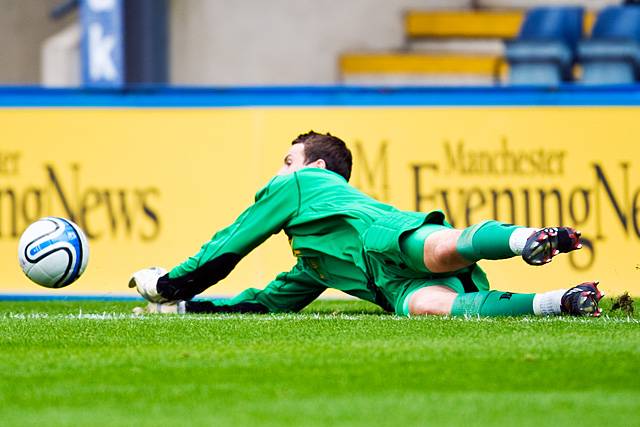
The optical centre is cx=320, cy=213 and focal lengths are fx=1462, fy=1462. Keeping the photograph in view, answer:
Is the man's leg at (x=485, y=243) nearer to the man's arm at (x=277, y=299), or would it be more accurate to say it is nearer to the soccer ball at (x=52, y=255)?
the man's arm at (x=277, y=299)

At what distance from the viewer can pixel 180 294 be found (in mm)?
6766

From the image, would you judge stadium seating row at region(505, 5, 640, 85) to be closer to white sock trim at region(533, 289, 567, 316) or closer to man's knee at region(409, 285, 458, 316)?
man's knee at region(409, 285, 458, 316)

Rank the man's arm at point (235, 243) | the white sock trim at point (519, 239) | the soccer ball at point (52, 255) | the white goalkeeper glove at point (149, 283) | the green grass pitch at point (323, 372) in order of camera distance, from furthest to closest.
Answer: the soccer ball at point (52, 255), the white goalkeeper glove at point (149, 283), the man's arm at point (235, 243), the white sock trim at point (519, 239), the green grass pitch at point (323, 372)

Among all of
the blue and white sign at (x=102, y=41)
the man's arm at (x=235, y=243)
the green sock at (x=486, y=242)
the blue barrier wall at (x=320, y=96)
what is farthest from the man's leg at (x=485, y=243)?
the blue and white sign at (x=102, y=41)

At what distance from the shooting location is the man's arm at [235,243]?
6688mm

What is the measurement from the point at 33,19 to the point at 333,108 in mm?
7683

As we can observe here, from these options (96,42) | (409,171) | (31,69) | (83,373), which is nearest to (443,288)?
(83,373)

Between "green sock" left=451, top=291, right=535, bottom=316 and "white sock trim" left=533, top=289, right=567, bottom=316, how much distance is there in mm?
25

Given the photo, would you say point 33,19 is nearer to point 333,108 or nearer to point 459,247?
point 333,108

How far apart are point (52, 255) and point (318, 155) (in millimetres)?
1357

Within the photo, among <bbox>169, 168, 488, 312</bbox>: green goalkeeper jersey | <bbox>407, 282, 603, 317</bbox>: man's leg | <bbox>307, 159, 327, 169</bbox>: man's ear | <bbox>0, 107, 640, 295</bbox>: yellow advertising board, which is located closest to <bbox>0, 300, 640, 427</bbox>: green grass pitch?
<bbox>407, 282, 603, 317</bbox>: man's leg

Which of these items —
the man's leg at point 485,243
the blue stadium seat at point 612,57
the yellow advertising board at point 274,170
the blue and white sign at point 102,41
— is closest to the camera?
the man's leg at point 485,243

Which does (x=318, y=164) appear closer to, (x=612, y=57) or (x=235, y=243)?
(x=235, y=243)

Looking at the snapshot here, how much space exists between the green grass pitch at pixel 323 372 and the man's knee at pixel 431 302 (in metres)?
0.13
